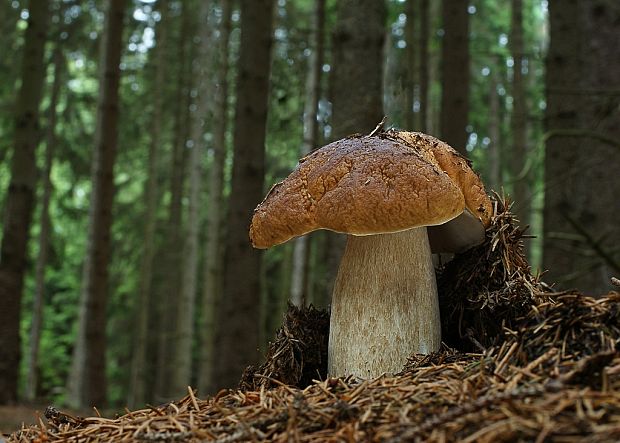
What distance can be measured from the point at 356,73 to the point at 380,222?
253 cm

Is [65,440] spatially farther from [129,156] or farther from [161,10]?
[129,156]

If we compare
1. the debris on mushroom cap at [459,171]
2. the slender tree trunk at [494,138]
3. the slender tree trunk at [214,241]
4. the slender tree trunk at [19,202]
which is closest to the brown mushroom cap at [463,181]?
the debris on mushroom cap at [459,171]

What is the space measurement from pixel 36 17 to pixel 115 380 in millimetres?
14956

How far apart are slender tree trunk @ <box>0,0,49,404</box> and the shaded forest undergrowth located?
6058 mm

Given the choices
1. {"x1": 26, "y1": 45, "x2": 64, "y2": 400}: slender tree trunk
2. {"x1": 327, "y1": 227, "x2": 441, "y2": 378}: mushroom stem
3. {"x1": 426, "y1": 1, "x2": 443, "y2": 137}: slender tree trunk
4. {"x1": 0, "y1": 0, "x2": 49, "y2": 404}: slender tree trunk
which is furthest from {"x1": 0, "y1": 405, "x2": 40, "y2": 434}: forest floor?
{"x1": 426, "y1": 1, "x2": 443, "y2": 137}: slender tree trunk

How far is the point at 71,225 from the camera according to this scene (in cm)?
2262

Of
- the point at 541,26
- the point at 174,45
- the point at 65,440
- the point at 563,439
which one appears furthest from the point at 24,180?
the point at 541,26

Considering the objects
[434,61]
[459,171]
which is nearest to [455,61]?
[459,171]

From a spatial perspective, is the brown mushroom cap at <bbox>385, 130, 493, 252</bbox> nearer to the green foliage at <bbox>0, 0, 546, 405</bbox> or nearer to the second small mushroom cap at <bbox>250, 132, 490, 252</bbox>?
the second small mushroom cap at <bbox>250, 132, 490, 252</bbox>

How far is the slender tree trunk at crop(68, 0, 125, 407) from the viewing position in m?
8.19

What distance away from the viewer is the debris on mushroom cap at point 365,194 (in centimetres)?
215

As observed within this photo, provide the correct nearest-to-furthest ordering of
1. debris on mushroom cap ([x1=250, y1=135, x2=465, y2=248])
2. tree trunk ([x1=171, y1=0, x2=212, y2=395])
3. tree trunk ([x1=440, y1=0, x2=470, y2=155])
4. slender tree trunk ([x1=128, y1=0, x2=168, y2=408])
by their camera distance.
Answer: debris on mushroom cap ([x1=250, y1=135, x2=465, y2=248])
tree trunk ([x1=440, y1=0, x2=470, y2=155])
tree trunk ([x1=171, y1=0, x2=212, y2=395])
slender tree trunk ([x1=128, y1=0, x2=168, y2=408])

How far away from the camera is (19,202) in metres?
8.07

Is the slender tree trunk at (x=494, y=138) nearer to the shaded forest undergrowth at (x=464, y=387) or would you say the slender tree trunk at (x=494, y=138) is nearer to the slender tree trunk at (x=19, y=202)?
the slender tree trunk at (x=19, y=202)
